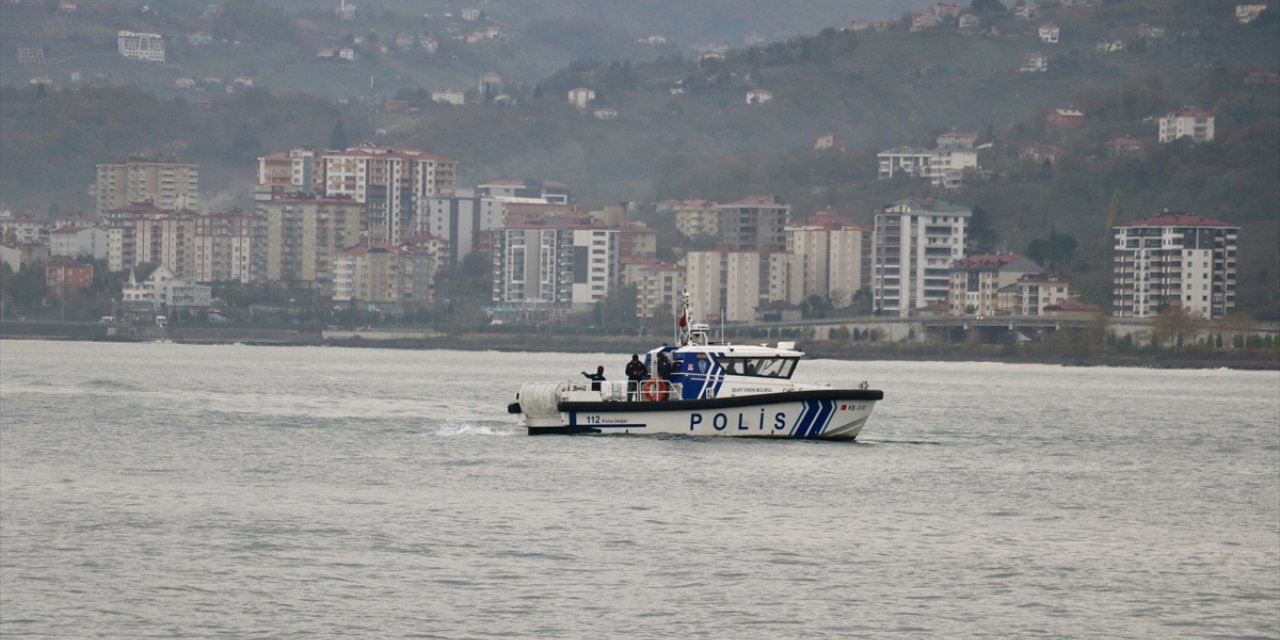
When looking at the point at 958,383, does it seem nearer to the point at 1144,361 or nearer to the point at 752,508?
the point at 1144,361

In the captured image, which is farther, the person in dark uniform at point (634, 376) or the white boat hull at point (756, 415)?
the person in dark uniform at point (634, 376)

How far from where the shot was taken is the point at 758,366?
53.3 meters

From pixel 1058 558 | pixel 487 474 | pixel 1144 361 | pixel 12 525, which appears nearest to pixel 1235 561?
pixel 1058 558

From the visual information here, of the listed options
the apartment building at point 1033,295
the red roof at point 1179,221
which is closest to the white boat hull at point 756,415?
the apartment building at point 1033,295

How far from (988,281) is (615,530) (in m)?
159

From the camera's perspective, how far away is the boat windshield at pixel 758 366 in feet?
175

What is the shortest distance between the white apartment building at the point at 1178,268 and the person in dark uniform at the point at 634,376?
135 meters

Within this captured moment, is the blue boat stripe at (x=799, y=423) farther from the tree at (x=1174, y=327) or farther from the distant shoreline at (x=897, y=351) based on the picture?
the tree at (x=1174, y=327)

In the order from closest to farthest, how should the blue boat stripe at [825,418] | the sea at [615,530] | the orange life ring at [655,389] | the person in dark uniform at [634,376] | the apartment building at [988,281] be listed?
the sea at [615,530] < the blue boat stripe at [825,418] < the person in dark uniform at [634,376] < the orange life ring at [655,389] < the apartment building at [988,281]

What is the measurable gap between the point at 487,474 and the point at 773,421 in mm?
8299

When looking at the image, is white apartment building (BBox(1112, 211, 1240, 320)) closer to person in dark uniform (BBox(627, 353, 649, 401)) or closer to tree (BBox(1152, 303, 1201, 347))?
tree (BBox(1152, 303, 1201, 347))

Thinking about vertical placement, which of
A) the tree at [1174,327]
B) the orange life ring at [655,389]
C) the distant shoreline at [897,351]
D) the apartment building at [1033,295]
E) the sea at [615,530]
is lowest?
the sea at [615,530]

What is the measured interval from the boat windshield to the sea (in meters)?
1.68

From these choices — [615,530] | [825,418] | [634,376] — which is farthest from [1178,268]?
[615,530]
